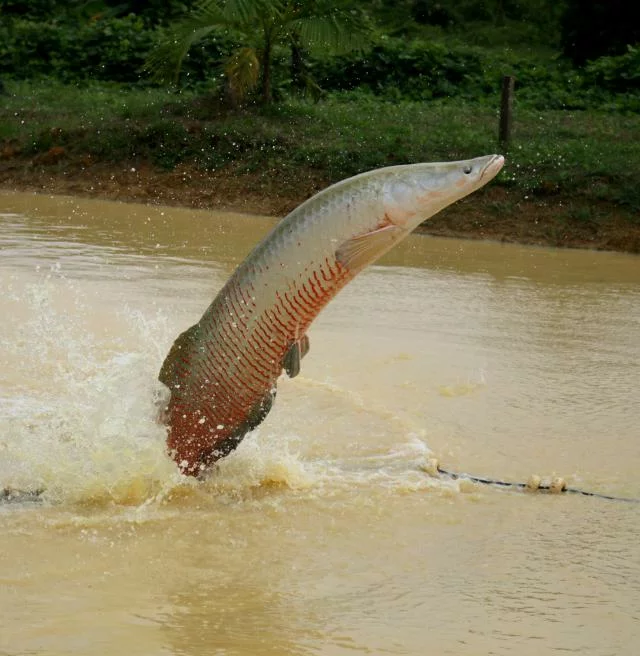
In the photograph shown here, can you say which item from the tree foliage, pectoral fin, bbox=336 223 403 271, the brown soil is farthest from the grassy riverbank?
pectoral fin, bbox=336 223 403 271

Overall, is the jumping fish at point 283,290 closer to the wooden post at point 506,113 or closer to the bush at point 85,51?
the wooden post at point 506,113

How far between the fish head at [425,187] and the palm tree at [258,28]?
40.7 feet

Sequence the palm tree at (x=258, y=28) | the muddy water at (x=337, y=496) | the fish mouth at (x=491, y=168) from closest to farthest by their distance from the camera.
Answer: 1. the muddy water at (x=337, y=496)
2. the fish mouth at (x=491, y=168)
3. the palm tree at (x=258, y=28)

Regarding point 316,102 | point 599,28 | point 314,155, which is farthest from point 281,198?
point 599,28

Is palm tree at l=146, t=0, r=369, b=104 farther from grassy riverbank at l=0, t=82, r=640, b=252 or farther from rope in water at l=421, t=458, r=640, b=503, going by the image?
rope in water at l=421, t=458, r=640, b=503

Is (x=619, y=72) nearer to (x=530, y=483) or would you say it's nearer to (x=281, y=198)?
(x=281, y=198)

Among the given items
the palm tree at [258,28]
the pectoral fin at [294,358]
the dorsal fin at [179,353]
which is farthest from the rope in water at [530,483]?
the palm tree at [258,28]

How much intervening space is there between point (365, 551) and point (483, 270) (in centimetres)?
717

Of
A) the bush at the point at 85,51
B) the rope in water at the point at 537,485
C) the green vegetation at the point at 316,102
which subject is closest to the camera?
the rope in water at the point at 537,485

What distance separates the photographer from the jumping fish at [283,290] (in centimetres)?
498

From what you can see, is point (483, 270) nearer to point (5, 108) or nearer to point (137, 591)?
point (137, 591)

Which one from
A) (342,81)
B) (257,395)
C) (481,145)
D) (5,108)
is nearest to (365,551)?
(257,395)

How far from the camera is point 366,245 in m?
4.98

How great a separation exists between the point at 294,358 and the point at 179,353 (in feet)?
1.69
